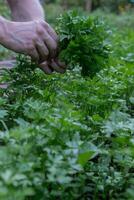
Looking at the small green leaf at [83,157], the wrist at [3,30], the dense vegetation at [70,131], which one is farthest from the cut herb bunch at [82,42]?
the small green leaf at [83,157]

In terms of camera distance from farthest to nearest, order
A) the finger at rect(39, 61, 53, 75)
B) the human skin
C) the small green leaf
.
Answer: the finger at rect(39, 61, 53, 75)
the human skin
the small green leaf

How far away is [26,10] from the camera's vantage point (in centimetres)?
278

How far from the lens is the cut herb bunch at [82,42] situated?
7.81 feet

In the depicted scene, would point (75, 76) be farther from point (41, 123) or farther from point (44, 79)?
point (41, 123)

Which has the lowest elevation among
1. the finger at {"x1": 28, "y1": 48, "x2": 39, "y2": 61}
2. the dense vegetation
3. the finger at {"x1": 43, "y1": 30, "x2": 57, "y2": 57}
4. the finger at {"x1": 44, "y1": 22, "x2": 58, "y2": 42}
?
the dense vegetation

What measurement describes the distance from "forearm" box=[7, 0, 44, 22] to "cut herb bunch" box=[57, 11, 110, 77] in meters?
0.31

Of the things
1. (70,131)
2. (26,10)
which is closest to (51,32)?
(26,10)

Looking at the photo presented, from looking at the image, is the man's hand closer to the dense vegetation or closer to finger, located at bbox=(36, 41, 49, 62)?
finger, located at bbox=(36, 41, 49, 62)

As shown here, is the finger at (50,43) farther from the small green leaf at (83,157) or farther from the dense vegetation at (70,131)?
the small green leaf at (83,157)

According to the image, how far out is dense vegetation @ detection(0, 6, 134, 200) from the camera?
4.67 feet

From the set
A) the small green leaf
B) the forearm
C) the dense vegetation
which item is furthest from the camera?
the forearm

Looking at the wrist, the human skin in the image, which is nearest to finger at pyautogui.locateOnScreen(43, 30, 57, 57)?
the human skin

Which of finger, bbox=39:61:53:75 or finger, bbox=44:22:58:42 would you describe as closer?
finger, bbox=44:22:58:42

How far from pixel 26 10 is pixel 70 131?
1.21 metres
